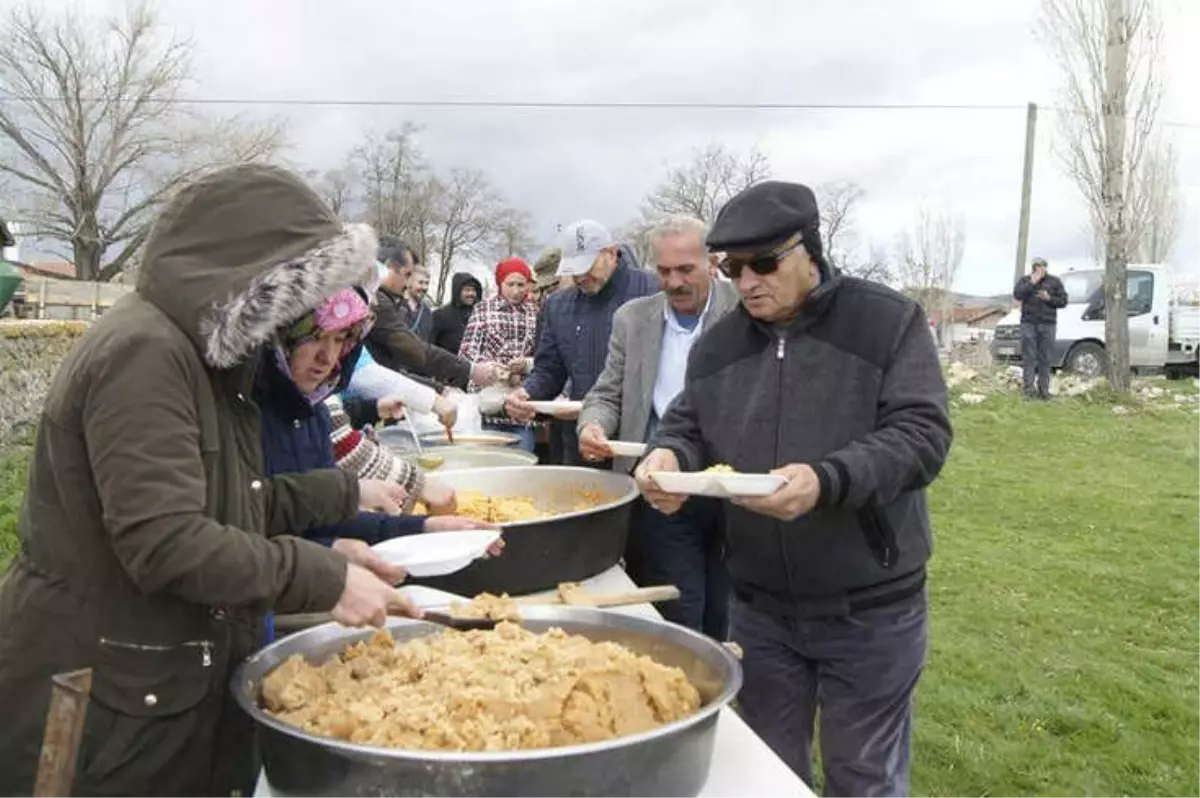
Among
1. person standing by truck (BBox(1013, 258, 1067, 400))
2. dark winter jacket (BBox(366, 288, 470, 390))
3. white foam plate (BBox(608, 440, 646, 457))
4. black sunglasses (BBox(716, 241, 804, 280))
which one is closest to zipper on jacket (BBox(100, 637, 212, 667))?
black sunglasses (BBox(716, 241, 804, 280))

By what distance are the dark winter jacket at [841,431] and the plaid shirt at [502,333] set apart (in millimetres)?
3579

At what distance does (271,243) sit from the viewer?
57.7 inches

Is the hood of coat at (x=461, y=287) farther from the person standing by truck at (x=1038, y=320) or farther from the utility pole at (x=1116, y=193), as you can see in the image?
the utility pole at (x=1116, y=193)

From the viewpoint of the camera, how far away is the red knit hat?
590 centimetres

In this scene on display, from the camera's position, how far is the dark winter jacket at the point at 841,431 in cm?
208

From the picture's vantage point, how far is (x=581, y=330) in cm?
409

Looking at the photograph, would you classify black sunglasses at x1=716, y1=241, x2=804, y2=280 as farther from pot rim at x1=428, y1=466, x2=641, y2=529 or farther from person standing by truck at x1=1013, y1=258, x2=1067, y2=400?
person standing by truck at x1=1013, y1=258, x2=1067, y2=400

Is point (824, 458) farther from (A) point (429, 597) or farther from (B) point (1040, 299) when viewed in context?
(B) point (1040, 299)

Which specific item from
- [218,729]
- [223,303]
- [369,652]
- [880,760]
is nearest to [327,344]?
[223,303]

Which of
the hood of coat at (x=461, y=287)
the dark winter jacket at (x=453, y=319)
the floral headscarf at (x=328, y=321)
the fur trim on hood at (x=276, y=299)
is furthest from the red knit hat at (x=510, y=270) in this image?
the fur trim on hood at (x=276, y=299)

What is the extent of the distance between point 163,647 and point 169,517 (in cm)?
26

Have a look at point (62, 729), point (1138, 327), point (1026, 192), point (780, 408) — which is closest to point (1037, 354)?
point (1138, 327)

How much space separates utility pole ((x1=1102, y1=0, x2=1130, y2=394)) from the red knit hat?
10.1 meters

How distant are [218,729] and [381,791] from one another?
0.46 meters
